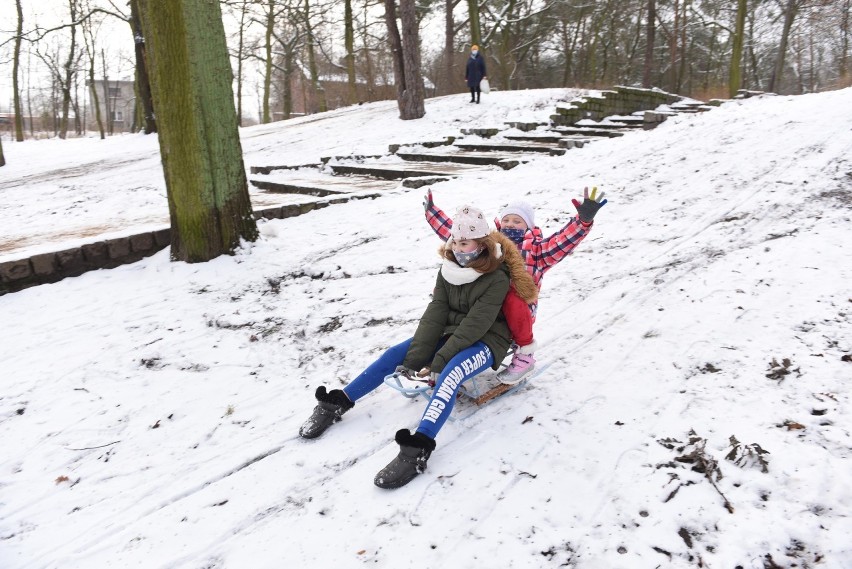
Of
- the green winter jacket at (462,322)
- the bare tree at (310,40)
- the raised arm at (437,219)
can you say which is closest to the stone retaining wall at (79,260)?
the raised arm at (437,219)

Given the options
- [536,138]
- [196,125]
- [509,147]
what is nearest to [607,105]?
[536,138]

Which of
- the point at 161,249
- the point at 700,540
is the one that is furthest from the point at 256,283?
the point at 700,540

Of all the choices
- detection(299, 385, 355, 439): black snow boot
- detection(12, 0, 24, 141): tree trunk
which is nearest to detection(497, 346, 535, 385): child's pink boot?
detection(299, 385, 355, 439): black snow boot

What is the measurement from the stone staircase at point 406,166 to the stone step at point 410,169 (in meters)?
0.02

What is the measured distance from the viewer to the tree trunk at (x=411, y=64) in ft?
45.6

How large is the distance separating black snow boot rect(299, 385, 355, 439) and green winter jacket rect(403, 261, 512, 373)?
421mm

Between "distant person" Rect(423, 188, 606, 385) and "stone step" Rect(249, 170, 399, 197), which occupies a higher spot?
"stone step" Rect(249, 170, 399, 197)

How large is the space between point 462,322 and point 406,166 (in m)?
7.77

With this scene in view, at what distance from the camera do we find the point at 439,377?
3.01 m

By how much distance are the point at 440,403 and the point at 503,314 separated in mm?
673

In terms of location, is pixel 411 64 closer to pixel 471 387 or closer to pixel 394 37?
pixel 394 37

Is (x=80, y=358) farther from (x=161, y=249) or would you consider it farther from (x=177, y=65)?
(x=177, y=65)

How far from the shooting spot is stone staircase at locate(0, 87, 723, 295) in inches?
215

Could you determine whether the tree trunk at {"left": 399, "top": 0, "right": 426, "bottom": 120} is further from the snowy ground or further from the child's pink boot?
the child's pink boot
